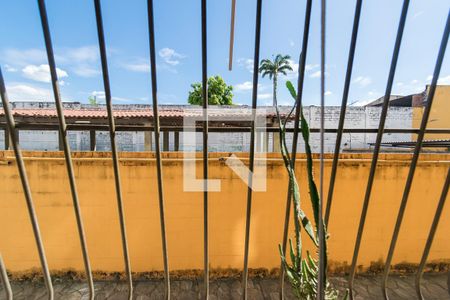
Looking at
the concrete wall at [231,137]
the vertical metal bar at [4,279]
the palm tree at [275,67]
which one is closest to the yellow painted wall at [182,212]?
the palm tree at [275,67]

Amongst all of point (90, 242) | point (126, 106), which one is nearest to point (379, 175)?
point (90, 242)

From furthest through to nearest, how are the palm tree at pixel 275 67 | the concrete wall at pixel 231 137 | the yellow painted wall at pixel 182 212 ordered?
the concrete wall at pixel 231 137 → the yellow painted wall at pixel 182 212 → the palm tree at pixel 275 67

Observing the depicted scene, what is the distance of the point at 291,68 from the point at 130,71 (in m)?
1.18

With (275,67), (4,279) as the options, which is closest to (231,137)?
(275,67)

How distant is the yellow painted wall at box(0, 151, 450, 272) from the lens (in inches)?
103

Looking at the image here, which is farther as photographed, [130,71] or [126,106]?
[126,106]

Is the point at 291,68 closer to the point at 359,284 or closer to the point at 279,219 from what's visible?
the point at 279,219

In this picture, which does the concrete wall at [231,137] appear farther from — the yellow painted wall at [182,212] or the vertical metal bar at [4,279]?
the vertical metal bar at [4,279]

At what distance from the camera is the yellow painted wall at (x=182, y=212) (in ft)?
8.57

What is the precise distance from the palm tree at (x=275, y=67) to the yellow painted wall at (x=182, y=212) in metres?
1.64

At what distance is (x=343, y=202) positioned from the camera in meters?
2.71

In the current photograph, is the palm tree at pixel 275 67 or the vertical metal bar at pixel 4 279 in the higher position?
the palm tree at pixel 275 67

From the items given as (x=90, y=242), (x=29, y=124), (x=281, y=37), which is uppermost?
(x=281, y=37)

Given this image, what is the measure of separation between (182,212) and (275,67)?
2207mm
